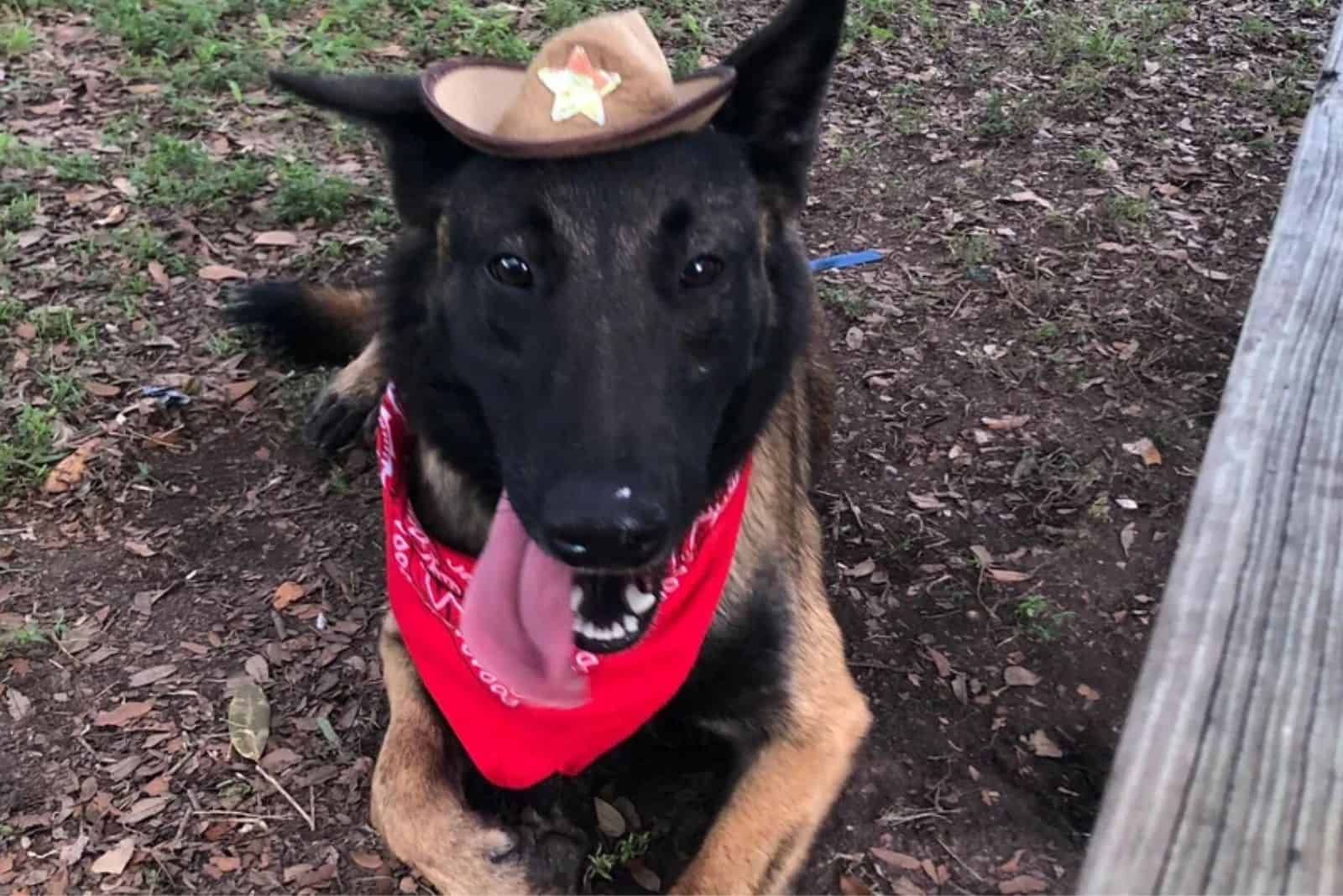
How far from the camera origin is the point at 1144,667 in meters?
1.43

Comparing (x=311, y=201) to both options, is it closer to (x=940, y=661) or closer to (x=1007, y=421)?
(x=1007, y=421)

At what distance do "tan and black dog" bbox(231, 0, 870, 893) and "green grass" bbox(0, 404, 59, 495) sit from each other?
1.40 meters

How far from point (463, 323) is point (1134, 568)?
2063 mm

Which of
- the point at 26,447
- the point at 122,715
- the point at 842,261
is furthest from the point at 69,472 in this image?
the point at 842,261

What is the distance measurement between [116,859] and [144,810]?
0.46ft

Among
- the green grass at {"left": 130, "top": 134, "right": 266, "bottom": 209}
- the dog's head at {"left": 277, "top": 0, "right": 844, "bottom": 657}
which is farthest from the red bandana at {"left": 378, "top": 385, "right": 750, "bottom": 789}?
the green grass at {"left": 130, "top": 134, "right": 266, "bottom": 209}

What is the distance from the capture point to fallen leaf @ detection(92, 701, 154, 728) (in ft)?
9.95

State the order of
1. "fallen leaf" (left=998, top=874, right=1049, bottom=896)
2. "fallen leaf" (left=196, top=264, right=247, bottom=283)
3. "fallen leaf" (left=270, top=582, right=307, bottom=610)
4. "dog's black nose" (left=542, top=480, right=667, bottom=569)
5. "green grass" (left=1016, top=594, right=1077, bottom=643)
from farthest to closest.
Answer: "fallen leaf" (left=196, top=264, right=247, bottom=283)
"fallen leaf" (left=270, top=582, right=307, bottom=610)
"green grass" (left=1016, top=594, right=1077, bottom=643)
"fallen leaf" (left=998, top=874, right=1049, bottom=896)
"dog's black nose" (left=542, top=480, right=667, bottom=569)

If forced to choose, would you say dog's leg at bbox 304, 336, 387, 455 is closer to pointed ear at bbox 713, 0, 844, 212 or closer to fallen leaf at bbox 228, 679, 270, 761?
fallen leaf at bbox 228, 679, 270, 761

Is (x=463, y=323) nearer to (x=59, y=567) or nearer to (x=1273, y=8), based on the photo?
(x=59, y=567)

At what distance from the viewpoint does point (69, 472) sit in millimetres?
3701

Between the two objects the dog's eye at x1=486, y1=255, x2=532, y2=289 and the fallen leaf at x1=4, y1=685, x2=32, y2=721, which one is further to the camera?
the fallen leaf at x1=4, y1=685, x2=32, y2=721

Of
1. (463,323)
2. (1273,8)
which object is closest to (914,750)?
(463,323)

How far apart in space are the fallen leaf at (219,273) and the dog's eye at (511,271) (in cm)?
246
